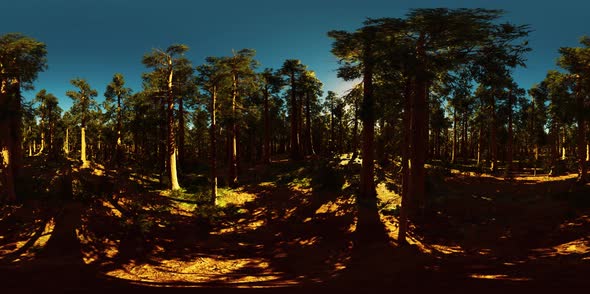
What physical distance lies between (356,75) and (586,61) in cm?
1780

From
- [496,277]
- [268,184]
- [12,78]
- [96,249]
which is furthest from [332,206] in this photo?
[12,78]

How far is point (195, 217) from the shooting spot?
19.2m

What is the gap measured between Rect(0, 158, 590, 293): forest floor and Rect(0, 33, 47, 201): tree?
2.03 metres

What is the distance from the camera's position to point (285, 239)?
637 inches

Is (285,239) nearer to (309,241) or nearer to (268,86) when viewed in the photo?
(309,241)

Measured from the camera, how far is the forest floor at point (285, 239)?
995 cm

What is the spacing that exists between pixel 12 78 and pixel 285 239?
19561mm

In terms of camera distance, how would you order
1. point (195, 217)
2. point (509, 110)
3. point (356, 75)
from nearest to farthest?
point (356, 75) → point (195, 217) → point (509, 110)

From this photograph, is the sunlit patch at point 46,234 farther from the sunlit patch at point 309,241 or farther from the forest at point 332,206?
the sunlit patch at point 309,241

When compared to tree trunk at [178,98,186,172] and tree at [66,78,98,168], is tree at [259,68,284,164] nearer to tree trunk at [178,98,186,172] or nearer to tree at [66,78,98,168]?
tree trunk at [178,98,186,172]

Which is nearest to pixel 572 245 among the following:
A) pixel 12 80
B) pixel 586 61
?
pixel 586 61

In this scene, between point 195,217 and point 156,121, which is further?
point 156,121

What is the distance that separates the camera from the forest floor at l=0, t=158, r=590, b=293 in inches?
392

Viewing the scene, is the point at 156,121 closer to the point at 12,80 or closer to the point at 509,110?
the point at 12,80
